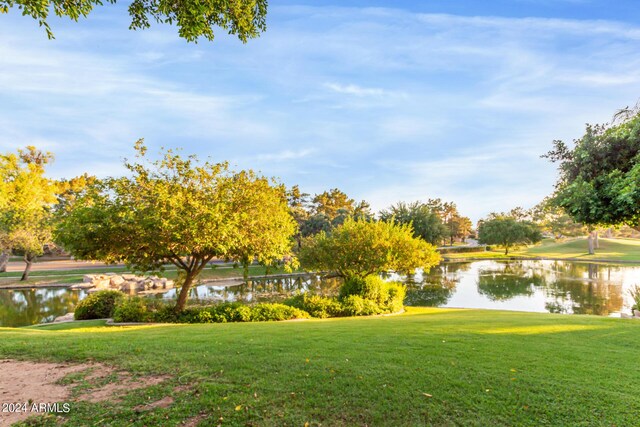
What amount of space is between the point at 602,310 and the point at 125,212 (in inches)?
859

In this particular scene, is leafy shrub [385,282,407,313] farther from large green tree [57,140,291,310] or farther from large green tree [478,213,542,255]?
large green tree [478,213,542,255]

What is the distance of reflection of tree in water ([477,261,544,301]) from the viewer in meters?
23.3

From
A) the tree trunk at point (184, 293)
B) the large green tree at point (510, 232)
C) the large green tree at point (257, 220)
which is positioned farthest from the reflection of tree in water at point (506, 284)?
the large green tree at point (510, 232)

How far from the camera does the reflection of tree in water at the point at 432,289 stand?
2109 centimetres

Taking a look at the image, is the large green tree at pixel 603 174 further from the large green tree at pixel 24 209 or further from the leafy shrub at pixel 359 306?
the large green tree at pixel 24 209

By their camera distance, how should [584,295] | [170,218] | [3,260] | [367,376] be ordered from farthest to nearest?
[3,260], [584,295], [170,218], [367,376]

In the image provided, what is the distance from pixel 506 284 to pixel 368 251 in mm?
16241

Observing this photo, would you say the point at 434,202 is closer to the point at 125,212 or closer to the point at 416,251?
Result: the point at 416,251

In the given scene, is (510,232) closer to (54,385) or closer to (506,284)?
(506,284)

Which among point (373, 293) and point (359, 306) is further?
point (373, 293)

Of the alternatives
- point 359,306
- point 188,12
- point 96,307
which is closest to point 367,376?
point 188,12

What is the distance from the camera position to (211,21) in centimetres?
608

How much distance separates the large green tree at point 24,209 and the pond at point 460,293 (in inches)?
195

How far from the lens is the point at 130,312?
1208cm
